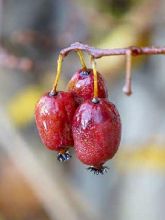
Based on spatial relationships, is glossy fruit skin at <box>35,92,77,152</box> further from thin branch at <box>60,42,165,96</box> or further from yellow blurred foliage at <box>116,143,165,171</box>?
yellow blurred foliage at <box>116,143,165,171</box>

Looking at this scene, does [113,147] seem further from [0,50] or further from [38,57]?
[38,57]

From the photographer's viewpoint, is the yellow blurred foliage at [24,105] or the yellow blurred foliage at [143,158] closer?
the yellow blurred foliage at [143,158]

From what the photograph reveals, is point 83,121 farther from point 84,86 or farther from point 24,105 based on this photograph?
point 24,105

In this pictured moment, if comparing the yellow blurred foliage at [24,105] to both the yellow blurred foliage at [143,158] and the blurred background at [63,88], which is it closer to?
the blurred background at [63,88]

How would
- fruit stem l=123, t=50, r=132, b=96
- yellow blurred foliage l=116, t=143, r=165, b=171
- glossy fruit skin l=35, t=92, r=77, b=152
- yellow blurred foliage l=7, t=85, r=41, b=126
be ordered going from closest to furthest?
fruit stem l=123, t=50, r=132, b=96
glossy fruit skin l=35, t=92, r=77, b=152
yellow blurred foliage l=116, t=143, r=165, b=171
yellow blurred foliage l=7, t=85, r=41, b=126

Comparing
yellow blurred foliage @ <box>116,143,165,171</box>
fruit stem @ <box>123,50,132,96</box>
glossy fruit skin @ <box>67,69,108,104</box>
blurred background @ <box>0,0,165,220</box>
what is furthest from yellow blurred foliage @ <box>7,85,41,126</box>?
fruit stem @ <box>123,50,132,96</box>

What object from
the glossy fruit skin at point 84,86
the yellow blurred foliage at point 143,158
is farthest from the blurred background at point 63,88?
the glossy fruit skin at point 84,86

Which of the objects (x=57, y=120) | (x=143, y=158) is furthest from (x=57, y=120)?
(x=143, y=158)
